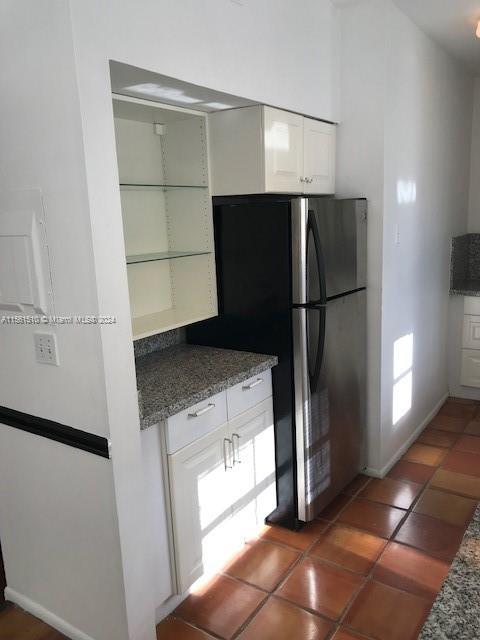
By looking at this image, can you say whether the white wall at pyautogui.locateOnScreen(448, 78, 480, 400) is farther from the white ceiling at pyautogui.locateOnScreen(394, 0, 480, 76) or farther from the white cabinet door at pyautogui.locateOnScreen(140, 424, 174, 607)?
the white cabinet door at pyautogui.locateOnScreen(140, 424, 174, 607)

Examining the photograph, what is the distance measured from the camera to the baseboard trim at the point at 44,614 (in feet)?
6.74

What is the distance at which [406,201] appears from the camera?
3217mm

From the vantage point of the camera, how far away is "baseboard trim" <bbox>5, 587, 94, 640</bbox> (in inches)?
80.9

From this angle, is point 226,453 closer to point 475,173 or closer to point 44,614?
point 44,614

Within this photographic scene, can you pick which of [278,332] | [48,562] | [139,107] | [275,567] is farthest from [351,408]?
[139,107]

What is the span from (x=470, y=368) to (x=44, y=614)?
3.49 meters

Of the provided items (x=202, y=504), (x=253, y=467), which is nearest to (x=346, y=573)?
(x=253, y=467)

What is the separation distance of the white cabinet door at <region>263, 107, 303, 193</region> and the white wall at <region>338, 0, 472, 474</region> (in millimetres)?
454

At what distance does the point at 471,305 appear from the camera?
4.17 meters

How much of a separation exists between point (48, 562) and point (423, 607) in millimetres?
1510

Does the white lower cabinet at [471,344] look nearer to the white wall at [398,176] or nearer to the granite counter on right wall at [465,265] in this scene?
the granite counter on right wall at [465,265]

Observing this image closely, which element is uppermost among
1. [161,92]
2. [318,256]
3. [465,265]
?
[161,92]

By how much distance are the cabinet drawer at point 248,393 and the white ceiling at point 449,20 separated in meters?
2.11

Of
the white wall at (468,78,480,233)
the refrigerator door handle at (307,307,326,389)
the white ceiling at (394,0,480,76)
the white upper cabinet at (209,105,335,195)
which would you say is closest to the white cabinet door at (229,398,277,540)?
the refrigerator door handle at (307,307,326,389)
